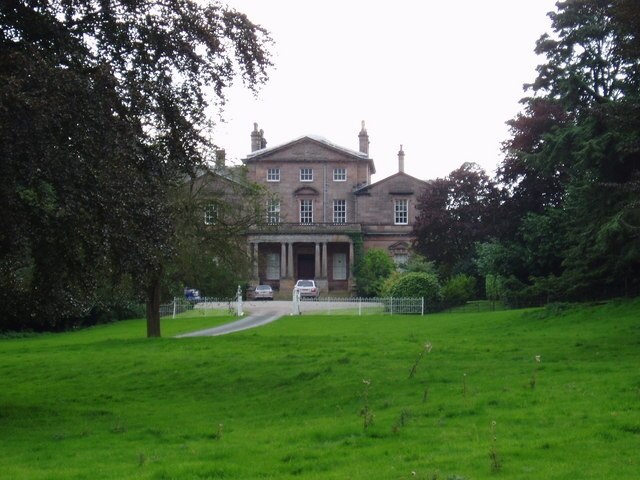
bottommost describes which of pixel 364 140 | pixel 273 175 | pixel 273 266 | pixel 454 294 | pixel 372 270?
pixel 454 294

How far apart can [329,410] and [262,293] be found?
51143mm

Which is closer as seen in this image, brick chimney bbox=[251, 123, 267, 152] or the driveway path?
the driveway path

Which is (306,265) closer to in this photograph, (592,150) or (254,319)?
(254,319)

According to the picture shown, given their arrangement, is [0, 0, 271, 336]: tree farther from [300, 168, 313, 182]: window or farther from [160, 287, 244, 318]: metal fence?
[300, 168, 313, 182]: window

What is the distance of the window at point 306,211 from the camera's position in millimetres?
78812

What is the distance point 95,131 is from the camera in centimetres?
1260

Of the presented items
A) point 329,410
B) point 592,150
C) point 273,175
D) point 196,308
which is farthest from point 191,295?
point 329,410

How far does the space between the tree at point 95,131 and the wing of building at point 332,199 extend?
5930 centimetres

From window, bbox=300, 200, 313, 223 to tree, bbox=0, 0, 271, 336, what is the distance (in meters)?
62.3

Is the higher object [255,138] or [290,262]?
[255,138]

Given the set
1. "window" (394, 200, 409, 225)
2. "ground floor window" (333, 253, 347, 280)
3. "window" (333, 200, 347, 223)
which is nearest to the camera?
"ground floor window" (333, 253, 347, 280)

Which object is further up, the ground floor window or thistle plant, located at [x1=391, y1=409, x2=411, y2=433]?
the ground floor window

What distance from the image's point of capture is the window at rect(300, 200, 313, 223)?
7881 cm

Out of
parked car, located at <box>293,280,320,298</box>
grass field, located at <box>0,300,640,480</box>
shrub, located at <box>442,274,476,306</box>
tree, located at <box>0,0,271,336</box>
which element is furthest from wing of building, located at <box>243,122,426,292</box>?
tree, located at <box>0,0,271,336</box>
